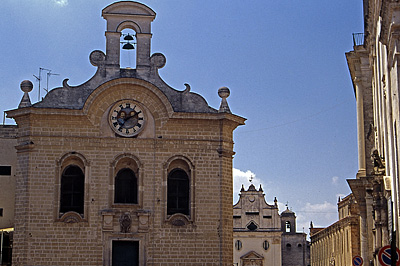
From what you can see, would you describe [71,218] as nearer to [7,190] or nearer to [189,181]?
[189,181]

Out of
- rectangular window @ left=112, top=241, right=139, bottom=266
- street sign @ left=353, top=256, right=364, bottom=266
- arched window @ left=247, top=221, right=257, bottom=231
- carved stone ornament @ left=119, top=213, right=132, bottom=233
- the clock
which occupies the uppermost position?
the clock

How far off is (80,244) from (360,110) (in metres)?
14.2

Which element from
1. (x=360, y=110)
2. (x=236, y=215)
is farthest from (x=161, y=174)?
(x=236, y=215)

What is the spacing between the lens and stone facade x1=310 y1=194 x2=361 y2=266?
131ft

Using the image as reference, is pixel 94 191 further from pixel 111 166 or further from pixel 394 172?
pixel 394 172

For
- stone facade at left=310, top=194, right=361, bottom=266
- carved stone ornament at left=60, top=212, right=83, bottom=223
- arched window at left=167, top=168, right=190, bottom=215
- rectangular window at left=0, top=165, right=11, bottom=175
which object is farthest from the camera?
stone facade at left=310, top=194, right=361, bottom=266

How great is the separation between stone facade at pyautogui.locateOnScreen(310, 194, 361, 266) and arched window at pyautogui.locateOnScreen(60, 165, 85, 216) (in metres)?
15.3

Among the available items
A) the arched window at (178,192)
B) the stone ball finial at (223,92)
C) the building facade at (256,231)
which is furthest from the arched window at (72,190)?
the building facade at (256,231)

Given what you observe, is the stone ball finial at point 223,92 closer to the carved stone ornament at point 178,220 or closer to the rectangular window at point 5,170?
the carved stone ornament at point 178,220

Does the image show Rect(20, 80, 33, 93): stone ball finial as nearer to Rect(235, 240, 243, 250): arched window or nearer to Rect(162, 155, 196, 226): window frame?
Rect(162, 155, 196, 226): window frame

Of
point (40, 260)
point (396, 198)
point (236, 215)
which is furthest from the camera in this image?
point (236, 215)

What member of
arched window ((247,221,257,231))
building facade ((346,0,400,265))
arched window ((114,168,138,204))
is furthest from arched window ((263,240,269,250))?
arched window ((114,168,138,204))

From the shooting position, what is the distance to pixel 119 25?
107ft

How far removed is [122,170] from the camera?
31.7 metres
